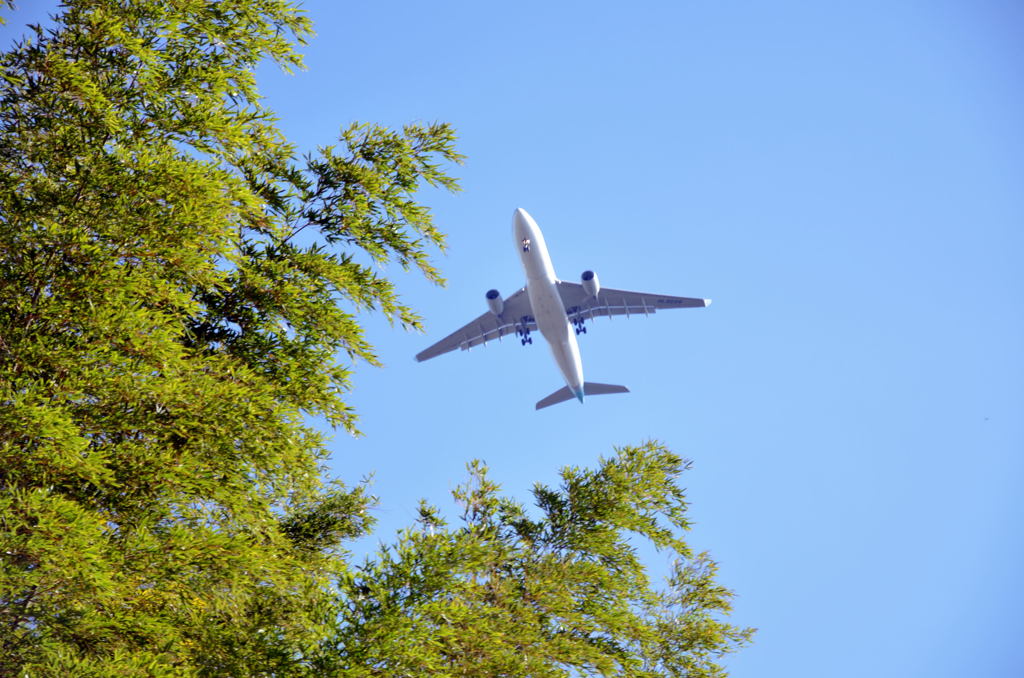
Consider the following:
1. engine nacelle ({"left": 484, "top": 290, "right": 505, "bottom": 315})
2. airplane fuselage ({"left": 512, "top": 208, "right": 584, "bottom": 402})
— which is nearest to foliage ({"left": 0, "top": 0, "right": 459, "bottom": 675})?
airplane fuselage ({"left": 512, "top": 208, "right": 584, "bottom": 402})

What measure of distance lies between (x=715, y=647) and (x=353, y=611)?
4.90m

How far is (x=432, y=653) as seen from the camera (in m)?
6.68

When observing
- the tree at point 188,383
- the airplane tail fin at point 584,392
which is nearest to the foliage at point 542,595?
the tree at point 188,383

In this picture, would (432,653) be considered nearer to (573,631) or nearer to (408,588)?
(408,588)

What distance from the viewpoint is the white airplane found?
104 ft

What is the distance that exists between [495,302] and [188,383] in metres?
29.8

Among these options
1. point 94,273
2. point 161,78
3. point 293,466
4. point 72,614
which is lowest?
point 72,614

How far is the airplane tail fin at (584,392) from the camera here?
40562 mm

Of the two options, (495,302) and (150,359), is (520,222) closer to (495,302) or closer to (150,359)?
(495,302)

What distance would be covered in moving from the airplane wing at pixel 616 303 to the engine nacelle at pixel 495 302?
2584 mm

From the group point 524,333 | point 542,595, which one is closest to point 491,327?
point 524,333

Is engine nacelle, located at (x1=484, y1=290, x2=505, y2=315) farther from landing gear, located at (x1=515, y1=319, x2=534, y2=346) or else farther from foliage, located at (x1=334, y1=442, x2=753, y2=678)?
foliage, located at (x1=334, y1=442, x2=753, y2=678)

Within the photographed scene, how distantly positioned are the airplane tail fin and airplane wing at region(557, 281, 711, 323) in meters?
4.43

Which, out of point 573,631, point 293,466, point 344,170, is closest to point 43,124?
point 344,170
